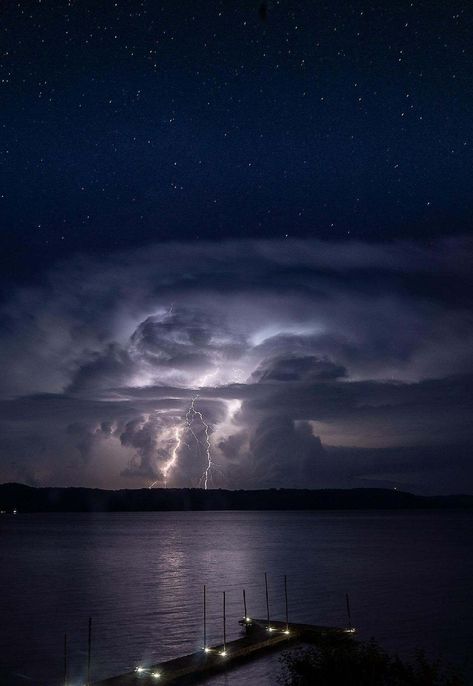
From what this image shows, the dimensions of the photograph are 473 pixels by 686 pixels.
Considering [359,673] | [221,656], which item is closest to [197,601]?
[221,656]

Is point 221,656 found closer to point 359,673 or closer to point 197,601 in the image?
point 359,673

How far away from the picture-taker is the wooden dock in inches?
1102

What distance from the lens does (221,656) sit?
31.7 metres

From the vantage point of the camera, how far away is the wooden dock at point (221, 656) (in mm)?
28000

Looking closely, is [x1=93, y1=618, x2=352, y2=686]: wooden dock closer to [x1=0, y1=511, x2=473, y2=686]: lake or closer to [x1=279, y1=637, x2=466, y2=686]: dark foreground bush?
[x1=0, y1=511, x2=473, y2=686]: lake

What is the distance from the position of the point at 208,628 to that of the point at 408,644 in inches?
503

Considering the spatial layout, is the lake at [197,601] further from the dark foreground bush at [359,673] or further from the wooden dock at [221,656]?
the dark foreground bush at [359,673]

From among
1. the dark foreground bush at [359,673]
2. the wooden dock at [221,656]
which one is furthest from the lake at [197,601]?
the dark foreground bush at [359,673]

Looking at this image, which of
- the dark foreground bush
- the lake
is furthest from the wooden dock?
the dark foreground bush

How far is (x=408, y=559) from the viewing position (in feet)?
335

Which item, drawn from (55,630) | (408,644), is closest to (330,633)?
(408,644)

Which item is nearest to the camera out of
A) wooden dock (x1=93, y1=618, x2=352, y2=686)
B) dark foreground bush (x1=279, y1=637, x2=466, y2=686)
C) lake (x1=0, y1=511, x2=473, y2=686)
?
dark foreground bush (x1=279, y1=637, x2=466, y2=686)

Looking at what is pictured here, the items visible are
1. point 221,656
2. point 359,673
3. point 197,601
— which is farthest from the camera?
point 197,601

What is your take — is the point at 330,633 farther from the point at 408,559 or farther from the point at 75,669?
the point at 408,559
